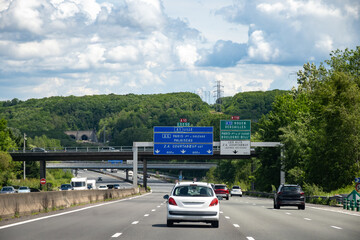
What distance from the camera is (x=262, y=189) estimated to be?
9175cm

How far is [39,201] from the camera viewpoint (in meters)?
27.0

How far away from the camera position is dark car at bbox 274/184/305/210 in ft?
122

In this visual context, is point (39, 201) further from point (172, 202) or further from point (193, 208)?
point (193, 208)


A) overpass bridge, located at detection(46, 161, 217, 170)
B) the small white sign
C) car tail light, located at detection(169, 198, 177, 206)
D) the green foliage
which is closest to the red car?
the green foliage

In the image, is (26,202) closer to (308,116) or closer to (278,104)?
(308,116)

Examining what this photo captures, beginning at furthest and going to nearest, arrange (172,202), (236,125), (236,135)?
(236,135), (236,125), (172,202)

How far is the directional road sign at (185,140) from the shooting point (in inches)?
2844

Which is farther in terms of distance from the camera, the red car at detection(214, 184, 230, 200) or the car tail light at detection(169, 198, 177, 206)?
the red car at detection(214, 184, 230, 200)

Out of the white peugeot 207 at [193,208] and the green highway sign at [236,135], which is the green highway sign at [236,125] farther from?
the white peugeot 207 at [193,208]

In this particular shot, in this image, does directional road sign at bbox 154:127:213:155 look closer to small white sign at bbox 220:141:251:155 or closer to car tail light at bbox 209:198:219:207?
small white sign at bbox 220:141:251:155

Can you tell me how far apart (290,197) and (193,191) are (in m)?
18.1

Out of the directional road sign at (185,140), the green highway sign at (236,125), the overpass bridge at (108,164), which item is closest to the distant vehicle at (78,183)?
the directional road sign at (185,140)

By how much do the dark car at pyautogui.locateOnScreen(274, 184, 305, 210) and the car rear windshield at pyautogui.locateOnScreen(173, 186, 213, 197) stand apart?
17874 mm

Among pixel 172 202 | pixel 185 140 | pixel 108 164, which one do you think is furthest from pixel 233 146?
pixel 108 164
